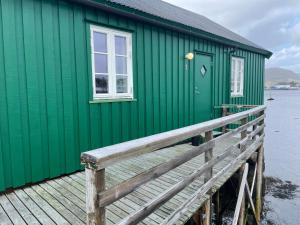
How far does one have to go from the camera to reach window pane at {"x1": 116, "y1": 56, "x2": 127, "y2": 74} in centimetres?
418

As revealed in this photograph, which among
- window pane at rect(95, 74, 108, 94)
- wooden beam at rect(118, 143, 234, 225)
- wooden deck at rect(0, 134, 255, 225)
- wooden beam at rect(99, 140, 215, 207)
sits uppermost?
window pane at rect(95, 74, 108, 94)

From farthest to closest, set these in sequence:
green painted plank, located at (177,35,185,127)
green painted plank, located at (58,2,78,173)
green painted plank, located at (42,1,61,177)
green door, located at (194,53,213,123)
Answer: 1. green door, located at (194,53,213,123)
2. green painted plank, located at (177,35,185,127)
3. green painted plank, located at (58,2,78,173)
4. green painted plank, located at (42,1,61,177)

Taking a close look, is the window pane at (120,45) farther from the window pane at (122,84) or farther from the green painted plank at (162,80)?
the green painted plank at (162,80)

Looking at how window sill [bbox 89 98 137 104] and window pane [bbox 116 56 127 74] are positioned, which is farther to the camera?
window pane [bbox 116 56 127 74]

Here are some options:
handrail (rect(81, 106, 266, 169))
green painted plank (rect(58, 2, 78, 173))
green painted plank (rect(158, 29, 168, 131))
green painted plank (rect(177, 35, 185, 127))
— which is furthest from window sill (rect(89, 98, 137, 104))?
handrail (rect(81, 106, 266, 169))

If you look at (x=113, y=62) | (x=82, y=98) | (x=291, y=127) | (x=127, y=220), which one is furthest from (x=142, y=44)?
(x=291, y=127)

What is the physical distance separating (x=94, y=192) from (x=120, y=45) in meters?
3.38

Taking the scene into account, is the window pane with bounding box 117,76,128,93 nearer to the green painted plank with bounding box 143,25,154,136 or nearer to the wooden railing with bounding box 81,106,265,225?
the green painted plank with bounding box 143,25,154,136

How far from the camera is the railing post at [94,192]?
4.39 feet

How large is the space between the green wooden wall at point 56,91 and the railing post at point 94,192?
2231mm

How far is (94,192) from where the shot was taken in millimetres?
1347

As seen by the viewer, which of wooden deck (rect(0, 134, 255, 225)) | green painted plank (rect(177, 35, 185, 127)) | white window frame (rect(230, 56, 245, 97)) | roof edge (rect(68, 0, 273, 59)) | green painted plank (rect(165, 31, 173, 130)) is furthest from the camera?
white window frame (rect(230, 56, 245, 97))

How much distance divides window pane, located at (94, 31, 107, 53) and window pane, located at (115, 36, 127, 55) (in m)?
0.28

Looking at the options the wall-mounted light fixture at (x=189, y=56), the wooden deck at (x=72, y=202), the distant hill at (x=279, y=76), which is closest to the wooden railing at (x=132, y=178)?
the wooden deck at (x=72, y=202)
